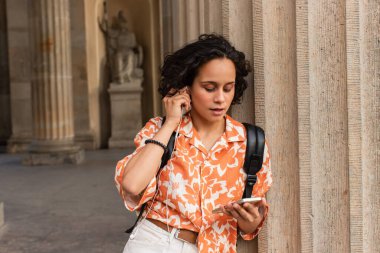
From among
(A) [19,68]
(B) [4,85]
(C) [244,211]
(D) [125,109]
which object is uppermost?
(A) [19,68]

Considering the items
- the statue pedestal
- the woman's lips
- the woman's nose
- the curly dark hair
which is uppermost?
the curly dark hair

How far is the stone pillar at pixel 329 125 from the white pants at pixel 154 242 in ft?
1.75

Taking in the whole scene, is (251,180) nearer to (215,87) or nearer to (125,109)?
(215,87)

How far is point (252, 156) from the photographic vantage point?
199 centimetres

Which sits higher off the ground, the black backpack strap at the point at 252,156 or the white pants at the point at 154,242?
the black backpack strap at the point at 252,156

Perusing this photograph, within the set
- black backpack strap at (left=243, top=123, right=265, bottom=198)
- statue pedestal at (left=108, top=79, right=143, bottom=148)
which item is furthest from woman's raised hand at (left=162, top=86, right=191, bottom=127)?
statue pedestal at (left=108, top=79, right=143, bottom=148)

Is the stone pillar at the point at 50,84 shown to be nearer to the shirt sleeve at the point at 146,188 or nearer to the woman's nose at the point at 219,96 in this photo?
the shirt sleeve at the point at 146,188

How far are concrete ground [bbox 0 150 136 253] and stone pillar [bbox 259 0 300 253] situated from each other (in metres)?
2.91

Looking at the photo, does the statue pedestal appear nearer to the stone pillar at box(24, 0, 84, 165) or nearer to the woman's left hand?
the stone pillar at box(24, 0, 84, 165)

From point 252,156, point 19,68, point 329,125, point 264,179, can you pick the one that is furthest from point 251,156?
point 19,68

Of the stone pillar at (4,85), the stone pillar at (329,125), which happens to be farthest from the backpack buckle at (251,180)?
the stone pillar at (4,85)

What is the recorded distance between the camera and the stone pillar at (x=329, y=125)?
200 cm

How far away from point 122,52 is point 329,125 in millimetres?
14285

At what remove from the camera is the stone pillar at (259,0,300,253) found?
210 centimetres
